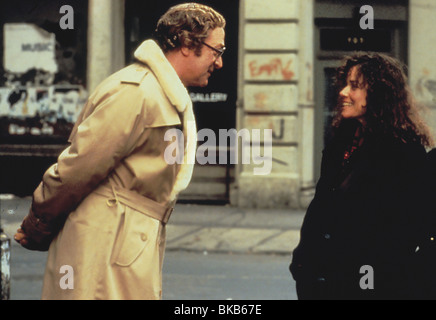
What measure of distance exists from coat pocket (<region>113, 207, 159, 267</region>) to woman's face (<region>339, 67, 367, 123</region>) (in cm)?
110

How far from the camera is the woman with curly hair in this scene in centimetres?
378

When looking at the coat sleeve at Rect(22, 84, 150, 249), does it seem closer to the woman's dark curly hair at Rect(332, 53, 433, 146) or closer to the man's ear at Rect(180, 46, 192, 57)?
the man's ear at Rect(180, 46, 192, 57)

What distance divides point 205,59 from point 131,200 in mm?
575

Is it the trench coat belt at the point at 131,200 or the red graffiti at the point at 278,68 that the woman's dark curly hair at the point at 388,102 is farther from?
the red graffiti at the point at 278,68

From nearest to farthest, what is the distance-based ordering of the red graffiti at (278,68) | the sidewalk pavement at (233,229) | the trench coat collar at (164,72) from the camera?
1. the trench coat collar at (164,72)
2. the sidewalk pavement at (233,229)
3. the red graffiti at (278,68)

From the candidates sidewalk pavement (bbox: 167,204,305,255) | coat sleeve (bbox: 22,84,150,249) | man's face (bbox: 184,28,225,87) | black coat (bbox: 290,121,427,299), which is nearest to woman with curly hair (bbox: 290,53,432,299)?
black coat (bbox: 290,121,427,299)

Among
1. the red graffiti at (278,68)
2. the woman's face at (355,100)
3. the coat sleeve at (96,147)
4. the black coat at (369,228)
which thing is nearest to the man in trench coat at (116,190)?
the coat sleeve at (96,147)

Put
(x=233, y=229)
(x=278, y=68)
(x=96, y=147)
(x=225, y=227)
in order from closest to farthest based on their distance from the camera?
(x=96, y=147)
(x=233, y=229)
(x=225, y=227)
(x=278, y=68)

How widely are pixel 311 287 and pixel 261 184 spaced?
11.7m

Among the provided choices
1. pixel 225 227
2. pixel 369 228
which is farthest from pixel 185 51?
pixel 225 227

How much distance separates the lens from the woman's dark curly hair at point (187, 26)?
3450 millimetres

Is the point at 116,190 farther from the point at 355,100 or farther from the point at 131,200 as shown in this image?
the point at 355,100

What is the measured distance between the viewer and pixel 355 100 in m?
4.03
